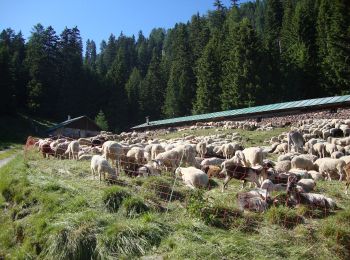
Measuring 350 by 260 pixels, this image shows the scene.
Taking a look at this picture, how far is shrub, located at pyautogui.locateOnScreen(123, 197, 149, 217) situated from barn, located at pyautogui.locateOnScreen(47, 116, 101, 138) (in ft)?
153

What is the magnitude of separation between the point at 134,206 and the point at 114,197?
0.66 meters

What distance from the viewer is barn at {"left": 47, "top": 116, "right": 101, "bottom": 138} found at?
54.7 meters

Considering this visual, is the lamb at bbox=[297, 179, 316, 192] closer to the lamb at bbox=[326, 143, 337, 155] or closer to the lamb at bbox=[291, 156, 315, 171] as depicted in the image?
the lamb at bbox=[291, 156, 315, 171]

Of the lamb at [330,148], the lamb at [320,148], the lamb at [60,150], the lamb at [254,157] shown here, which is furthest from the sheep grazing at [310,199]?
the lamb at [60,150]

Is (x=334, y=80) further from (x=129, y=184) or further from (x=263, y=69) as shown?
(x=129, y=184)

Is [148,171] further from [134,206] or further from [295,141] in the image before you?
A: [295,141]

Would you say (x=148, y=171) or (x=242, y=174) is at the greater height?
(x=148, y=171)

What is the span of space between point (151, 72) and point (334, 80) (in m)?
42.2

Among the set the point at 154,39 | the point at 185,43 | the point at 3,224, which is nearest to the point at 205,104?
the point at 185,43

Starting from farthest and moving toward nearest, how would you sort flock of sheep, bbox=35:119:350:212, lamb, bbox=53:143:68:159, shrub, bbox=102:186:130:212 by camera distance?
lamb, bbox=53:143:68:159 → flock of sheep, bbox=35:119:350:212 → shrub, bbox=102:186:130:212

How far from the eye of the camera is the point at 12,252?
9500mm

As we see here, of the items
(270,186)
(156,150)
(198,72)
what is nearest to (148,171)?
(156,150)

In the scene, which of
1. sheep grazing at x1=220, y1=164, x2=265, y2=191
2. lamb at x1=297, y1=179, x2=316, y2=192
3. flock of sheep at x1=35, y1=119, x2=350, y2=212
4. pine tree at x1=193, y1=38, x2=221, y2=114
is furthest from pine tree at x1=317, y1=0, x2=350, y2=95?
sheep grazing at x1=220, y1=164, x2=265, y2=191

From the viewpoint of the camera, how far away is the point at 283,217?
9.32 metres
